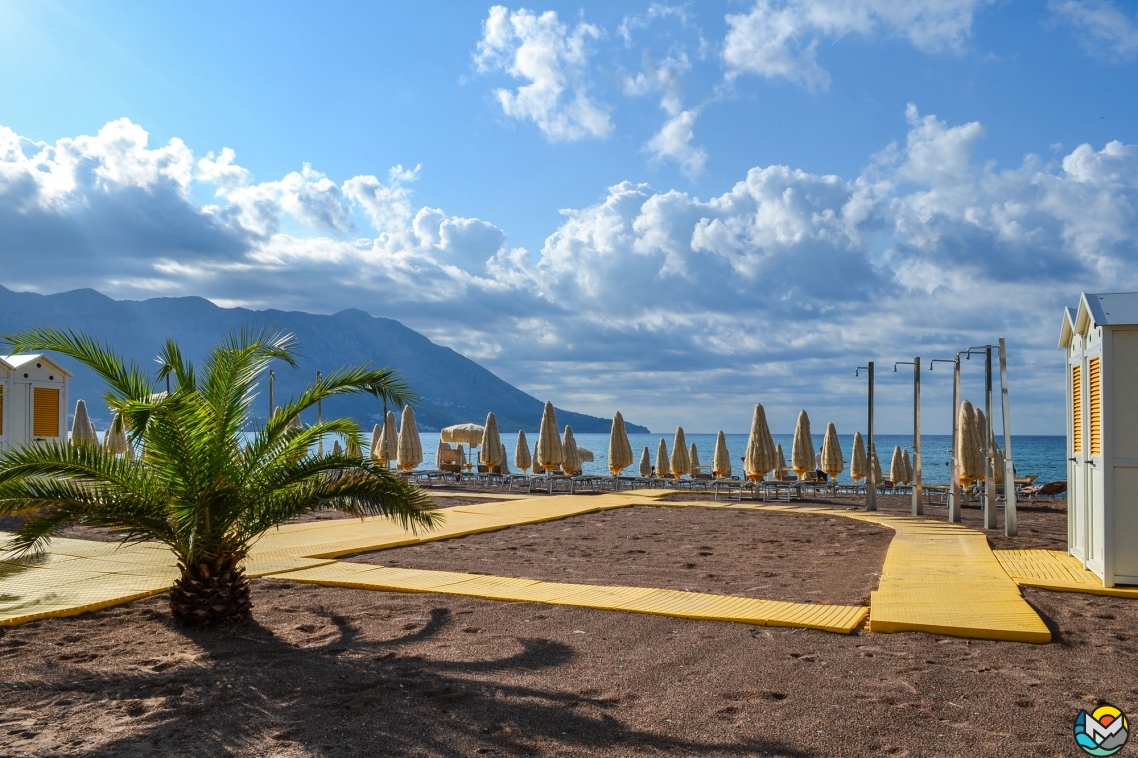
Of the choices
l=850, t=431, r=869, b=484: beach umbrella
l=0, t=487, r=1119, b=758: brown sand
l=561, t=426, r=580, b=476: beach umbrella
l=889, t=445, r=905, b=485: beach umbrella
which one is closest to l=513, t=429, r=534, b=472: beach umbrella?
l=561, t=426, r=580, b=476: beach umbrella

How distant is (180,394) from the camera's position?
222 inches

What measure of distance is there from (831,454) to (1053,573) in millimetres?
12405

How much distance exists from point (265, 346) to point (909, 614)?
5206 millimetres

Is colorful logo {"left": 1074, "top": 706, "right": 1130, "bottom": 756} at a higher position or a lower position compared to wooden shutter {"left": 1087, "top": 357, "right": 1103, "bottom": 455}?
lower

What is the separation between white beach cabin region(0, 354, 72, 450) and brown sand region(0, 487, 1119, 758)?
13.0m

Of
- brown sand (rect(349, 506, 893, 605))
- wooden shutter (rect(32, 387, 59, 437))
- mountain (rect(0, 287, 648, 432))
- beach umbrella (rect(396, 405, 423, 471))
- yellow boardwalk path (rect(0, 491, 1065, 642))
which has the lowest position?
brown sand (rect(349, 506, 893, 605))

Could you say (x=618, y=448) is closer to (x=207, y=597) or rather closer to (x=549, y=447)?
(x=549, y=447)

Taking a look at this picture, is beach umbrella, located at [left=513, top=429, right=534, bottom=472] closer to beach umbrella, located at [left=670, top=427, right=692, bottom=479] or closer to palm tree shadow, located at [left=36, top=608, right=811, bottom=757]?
beach umbrella, located at [left=670, top=427, right=692, bottom=479]

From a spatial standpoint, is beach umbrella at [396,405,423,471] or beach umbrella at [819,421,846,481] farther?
beach umbrella at [396,405,423,471]

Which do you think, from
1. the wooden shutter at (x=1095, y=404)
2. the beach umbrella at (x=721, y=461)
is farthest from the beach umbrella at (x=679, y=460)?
the wooden shutter at (x=1095, y=404)

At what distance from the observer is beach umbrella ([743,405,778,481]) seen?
1780 cm

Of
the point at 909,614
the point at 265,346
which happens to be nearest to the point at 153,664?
the point at 265,346

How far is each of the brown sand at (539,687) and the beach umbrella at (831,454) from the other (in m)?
13.8

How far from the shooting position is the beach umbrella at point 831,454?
1972cm
